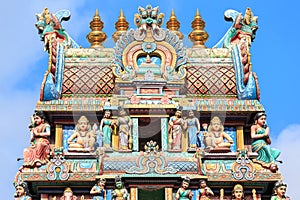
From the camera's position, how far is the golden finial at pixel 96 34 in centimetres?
3634

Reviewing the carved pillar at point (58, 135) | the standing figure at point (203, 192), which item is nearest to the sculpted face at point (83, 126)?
the carved pillar at point (58, 135)

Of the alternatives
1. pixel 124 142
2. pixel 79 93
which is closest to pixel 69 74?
pixel 79 93

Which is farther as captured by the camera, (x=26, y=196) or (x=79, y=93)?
(x=79, y=93)

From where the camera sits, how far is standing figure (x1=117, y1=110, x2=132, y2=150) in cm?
3222

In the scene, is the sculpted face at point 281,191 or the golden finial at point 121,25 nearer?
the sculpted face at point 281,191

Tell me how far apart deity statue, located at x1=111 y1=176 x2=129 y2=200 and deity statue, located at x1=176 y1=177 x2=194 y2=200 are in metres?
1.37

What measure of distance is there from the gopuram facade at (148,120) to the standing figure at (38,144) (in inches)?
1.1

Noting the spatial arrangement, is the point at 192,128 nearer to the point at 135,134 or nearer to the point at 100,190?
the point at 135,134

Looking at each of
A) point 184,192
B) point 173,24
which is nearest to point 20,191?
point 184,192

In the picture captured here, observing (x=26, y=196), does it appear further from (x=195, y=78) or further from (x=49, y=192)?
(x=195, y=78)

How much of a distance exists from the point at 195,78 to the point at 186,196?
4.49m

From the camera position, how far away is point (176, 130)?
32.4m

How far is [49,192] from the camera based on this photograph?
31.6 metres

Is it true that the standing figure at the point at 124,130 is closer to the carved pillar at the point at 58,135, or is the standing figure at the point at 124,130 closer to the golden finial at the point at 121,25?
the carved pillar at the point at 58,135
